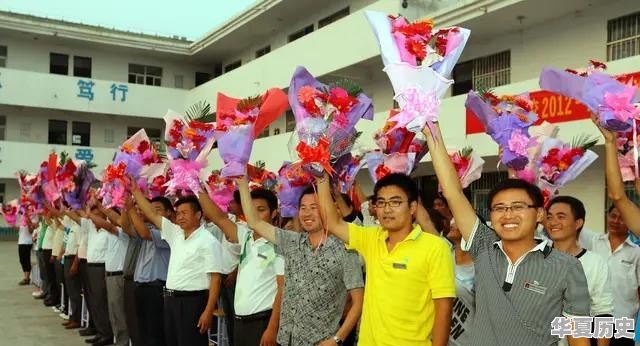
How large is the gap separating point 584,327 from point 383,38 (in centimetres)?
141

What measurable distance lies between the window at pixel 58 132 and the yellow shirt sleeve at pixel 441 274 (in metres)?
21.7

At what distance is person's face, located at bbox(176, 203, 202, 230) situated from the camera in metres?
4.36

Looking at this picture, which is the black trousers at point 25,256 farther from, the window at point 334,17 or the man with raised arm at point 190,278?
the window at point 334,17

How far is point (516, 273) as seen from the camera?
2.14 meters

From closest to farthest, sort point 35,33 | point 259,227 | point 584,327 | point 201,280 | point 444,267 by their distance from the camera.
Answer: point 584,327
point 444,267
point 259,227
point 201,280
point 35,33

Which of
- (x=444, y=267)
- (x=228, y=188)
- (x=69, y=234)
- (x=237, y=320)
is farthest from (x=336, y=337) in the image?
(x=69, y=234)

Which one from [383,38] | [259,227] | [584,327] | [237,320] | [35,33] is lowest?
[237,320]

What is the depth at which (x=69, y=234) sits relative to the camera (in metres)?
7.89

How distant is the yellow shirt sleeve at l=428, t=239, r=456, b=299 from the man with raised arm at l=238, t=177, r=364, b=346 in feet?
2.02

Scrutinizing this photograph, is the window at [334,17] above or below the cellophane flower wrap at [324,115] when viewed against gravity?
above

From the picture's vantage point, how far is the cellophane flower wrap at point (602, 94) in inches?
112

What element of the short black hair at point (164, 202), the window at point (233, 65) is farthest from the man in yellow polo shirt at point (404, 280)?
the window at point (233, 65)

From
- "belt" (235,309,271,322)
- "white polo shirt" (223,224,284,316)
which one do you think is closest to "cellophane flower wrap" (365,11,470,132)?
"white polo shirt" (223,224,284,316)

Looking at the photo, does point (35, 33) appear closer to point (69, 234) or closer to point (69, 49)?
point (69, 49)
